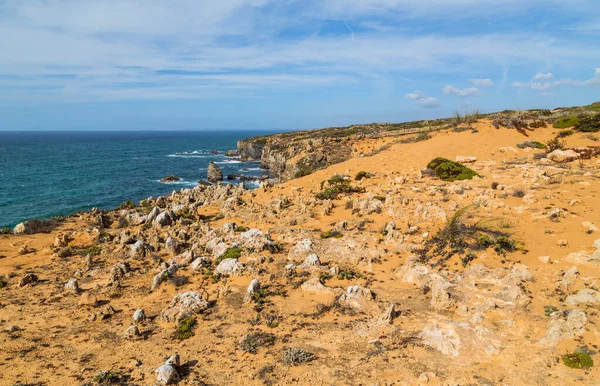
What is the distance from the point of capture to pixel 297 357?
27.9 feet

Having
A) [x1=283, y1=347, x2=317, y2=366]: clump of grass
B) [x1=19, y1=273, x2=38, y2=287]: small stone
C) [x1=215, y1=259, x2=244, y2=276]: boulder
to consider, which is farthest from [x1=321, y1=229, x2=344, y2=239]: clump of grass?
[x1=19, y1=273, x2=38, y2=287]: small stone

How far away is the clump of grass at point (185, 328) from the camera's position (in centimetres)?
991

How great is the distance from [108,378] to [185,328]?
2.39m

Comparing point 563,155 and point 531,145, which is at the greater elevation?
point 531,145

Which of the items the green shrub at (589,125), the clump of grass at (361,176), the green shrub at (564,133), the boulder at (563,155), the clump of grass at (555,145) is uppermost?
the green shrub at (589,125)

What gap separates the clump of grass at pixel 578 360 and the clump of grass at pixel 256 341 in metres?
6.87

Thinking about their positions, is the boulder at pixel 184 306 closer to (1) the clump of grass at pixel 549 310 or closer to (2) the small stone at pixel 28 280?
(2) the small stone at pixel 28 280

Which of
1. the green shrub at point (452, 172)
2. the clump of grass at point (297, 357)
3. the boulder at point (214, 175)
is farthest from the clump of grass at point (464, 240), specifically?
the boulder at point (214, 175)

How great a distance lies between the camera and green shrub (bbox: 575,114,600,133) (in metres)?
30.0

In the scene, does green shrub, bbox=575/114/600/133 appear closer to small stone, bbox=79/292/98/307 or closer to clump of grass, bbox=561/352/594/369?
clump of grass, bbox=561/352/594/369

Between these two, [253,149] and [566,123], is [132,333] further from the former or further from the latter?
[253,149]

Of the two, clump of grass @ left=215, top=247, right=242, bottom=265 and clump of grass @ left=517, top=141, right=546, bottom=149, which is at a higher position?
clump of grass @ left=517, top=141, right=546, bottom=149

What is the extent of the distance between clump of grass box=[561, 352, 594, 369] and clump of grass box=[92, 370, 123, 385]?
10227 millimetres

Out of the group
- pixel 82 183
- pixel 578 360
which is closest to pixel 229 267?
pixel 578 360
